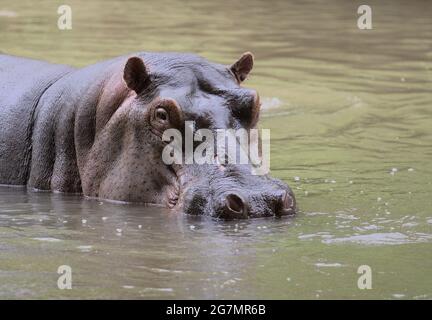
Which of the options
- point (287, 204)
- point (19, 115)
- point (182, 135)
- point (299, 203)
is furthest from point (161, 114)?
point (19, 115)

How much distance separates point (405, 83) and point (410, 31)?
201 inches

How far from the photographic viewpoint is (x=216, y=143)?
7.70 m

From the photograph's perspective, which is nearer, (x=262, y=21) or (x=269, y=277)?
→ (x=269, y=277)

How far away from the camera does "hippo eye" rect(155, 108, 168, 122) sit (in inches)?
311

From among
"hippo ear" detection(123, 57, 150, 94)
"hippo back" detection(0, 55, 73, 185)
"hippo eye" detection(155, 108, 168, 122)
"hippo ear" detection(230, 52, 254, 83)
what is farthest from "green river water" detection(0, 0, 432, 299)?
"hippo ear" detection(230, 52, 254, 83)

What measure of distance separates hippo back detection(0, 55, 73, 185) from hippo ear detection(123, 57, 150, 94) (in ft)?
3.93

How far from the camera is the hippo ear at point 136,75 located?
320 inches

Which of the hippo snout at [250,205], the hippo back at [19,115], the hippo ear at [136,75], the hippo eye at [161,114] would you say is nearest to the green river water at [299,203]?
the hippo snout at [250,205]

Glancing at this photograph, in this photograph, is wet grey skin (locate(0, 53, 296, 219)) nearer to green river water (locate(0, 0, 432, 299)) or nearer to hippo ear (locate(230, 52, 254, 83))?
hippo ear (locate(230, 52, 254, 83))

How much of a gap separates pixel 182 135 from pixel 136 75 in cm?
64

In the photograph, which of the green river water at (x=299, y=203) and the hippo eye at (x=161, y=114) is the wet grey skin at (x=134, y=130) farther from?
the green river water at (x=299, y=203)

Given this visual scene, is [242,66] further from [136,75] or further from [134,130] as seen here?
[134,130]
